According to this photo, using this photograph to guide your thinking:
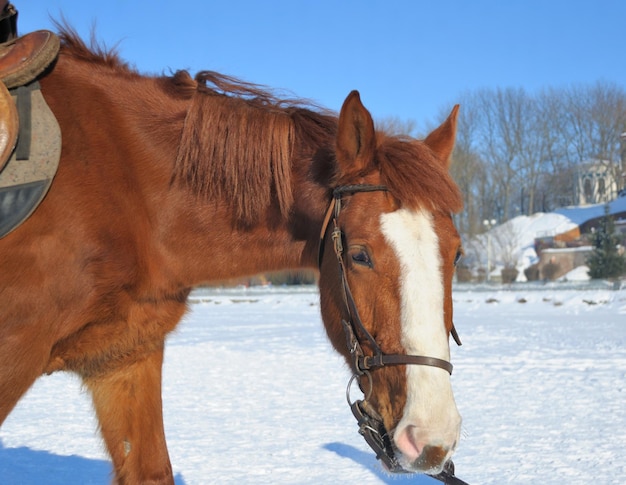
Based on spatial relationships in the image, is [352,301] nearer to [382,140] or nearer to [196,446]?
[382,140]

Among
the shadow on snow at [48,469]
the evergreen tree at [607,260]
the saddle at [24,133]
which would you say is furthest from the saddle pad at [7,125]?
the evergreen tree at [607,260]

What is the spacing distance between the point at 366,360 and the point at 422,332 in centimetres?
26

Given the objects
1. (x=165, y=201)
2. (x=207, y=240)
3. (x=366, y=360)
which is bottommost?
(x=366, y=360)

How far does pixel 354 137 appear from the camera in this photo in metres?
2.66

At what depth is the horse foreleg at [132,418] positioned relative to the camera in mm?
3250

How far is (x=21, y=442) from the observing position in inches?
242

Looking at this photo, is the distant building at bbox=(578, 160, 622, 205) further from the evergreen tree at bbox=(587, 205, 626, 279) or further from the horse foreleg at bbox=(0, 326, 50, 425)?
the horse foreleg at bbox=(0, 326, 50, 425)

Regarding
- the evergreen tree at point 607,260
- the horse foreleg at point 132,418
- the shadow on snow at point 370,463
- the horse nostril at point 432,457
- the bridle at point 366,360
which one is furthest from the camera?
the evergreen tree at point 607,260

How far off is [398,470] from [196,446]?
3.88 metres

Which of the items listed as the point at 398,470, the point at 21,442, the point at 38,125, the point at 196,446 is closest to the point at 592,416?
the point at 196,446

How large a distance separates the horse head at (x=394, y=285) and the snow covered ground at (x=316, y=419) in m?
0.54

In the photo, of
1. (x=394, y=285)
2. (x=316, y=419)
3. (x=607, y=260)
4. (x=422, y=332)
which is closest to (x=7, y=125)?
(x=394, y=285)

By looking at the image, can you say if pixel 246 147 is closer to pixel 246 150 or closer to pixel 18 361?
pixel 246 150

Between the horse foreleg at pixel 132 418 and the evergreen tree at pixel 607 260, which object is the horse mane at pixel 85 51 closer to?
the horse foreleg at pixel 132 418
